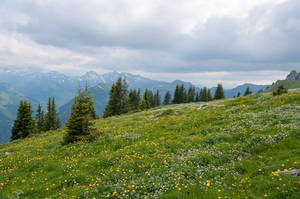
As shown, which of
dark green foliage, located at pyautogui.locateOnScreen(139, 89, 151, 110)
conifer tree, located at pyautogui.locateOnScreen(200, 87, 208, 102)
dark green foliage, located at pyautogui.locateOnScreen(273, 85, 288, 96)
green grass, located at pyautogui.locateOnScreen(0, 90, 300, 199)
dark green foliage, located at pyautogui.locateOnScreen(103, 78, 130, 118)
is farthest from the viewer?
conifer tree, located at pyautogui.locateOnScreen(200, 87, 208, 102)

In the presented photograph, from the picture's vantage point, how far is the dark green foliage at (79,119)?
16.4 meters

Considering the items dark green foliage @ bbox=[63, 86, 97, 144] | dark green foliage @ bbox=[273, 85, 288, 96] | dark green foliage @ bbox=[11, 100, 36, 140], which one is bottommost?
dark green foliage @ bbox=[11, 100, 36, 140]

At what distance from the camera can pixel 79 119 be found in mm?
16484

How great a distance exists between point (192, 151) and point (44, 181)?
8851 mm

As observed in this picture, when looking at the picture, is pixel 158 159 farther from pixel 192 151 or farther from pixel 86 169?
pixel 86 169

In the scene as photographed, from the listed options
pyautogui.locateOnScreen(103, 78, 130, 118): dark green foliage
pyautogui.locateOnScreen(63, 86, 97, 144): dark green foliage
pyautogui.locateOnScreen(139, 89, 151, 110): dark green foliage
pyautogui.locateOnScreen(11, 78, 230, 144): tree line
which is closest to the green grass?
pyautogui.locateOnScreen(63, 86, 97, 144): dark green foliage

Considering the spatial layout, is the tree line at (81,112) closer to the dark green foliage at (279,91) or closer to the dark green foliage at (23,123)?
the dark green foliage at (23,123)

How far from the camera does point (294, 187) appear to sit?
535 cm

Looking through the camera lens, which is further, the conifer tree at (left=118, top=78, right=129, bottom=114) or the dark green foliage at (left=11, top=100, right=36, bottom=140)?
the conifer tree at (left=118, top=78, right=129, bottom=114)

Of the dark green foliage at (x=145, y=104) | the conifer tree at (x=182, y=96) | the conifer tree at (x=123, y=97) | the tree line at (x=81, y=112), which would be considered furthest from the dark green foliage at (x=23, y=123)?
the conifer tree at (x=182, y=96)

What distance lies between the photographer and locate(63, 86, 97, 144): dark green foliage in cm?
1638

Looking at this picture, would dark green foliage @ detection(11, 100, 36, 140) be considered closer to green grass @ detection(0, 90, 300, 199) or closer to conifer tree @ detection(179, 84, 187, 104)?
green grass @ detection(0, 90, 300, 199)

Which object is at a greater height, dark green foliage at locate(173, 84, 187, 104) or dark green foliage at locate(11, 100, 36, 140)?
dark green foliage at locate(173, 84, 187, 104)

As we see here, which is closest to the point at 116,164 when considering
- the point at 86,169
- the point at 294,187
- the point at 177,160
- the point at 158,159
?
the point at 86,169
